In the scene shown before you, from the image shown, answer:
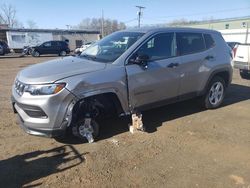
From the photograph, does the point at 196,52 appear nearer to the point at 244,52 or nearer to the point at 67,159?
the point at 67,159

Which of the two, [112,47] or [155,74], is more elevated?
[112,47]

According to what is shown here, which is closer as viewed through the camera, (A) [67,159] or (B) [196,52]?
(A) [67,159]

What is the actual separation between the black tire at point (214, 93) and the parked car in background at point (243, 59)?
5356 millimetres

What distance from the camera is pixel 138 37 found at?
17.5 feet

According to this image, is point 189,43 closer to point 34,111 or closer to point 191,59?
point 191,59

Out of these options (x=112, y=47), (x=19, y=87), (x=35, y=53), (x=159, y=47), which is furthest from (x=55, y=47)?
(x=19, y=87)

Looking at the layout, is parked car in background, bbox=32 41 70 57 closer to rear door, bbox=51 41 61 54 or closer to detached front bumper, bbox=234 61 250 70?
rear door, bbox=51 41 61 54

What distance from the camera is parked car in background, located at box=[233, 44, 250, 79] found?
38.1 ft

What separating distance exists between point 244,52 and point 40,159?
10.0 metres

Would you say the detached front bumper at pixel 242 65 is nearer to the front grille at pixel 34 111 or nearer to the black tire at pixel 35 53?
the front grille at pixel 34 111

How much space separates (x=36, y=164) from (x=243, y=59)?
1006cm

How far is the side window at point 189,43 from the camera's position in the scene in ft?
19.0

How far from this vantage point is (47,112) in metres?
4.25

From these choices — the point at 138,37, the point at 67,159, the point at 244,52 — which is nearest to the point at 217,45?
the point at 138,37
